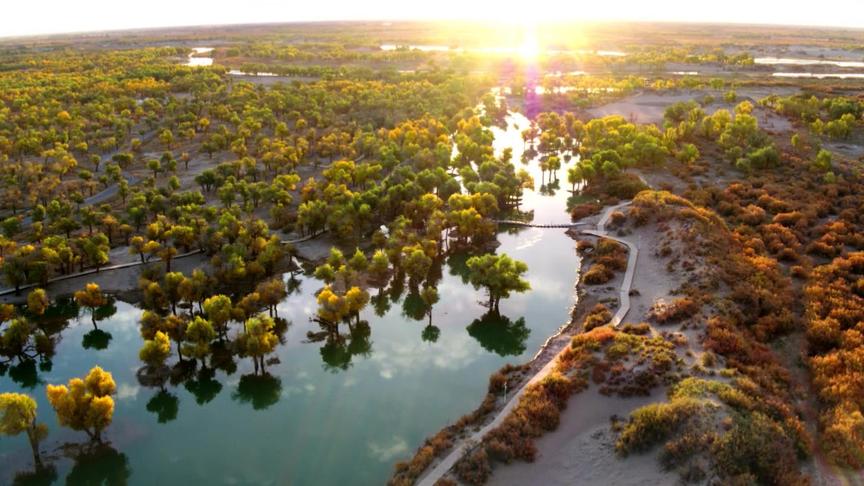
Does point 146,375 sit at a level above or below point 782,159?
below

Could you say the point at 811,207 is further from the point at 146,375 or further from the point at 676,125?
the point at 146,375

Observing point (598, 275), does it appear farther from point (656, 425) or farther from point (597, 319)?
point (656, 425)

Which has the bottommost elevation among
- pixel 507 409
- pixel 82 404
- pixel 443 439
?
pixel 443 439

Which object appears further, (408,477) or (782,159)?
(782,159)

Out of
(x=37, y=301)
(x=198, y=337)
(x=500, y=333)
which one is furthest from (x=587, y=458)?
(x=37, y=301)

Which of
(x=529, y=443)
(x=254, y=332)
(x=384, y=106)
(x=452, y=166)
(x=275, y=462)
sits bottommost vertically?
(x=275, y=462)

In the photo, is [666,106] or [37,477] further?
[666,106]

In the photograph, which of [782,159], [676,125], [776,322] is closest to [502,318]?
[776,322]
